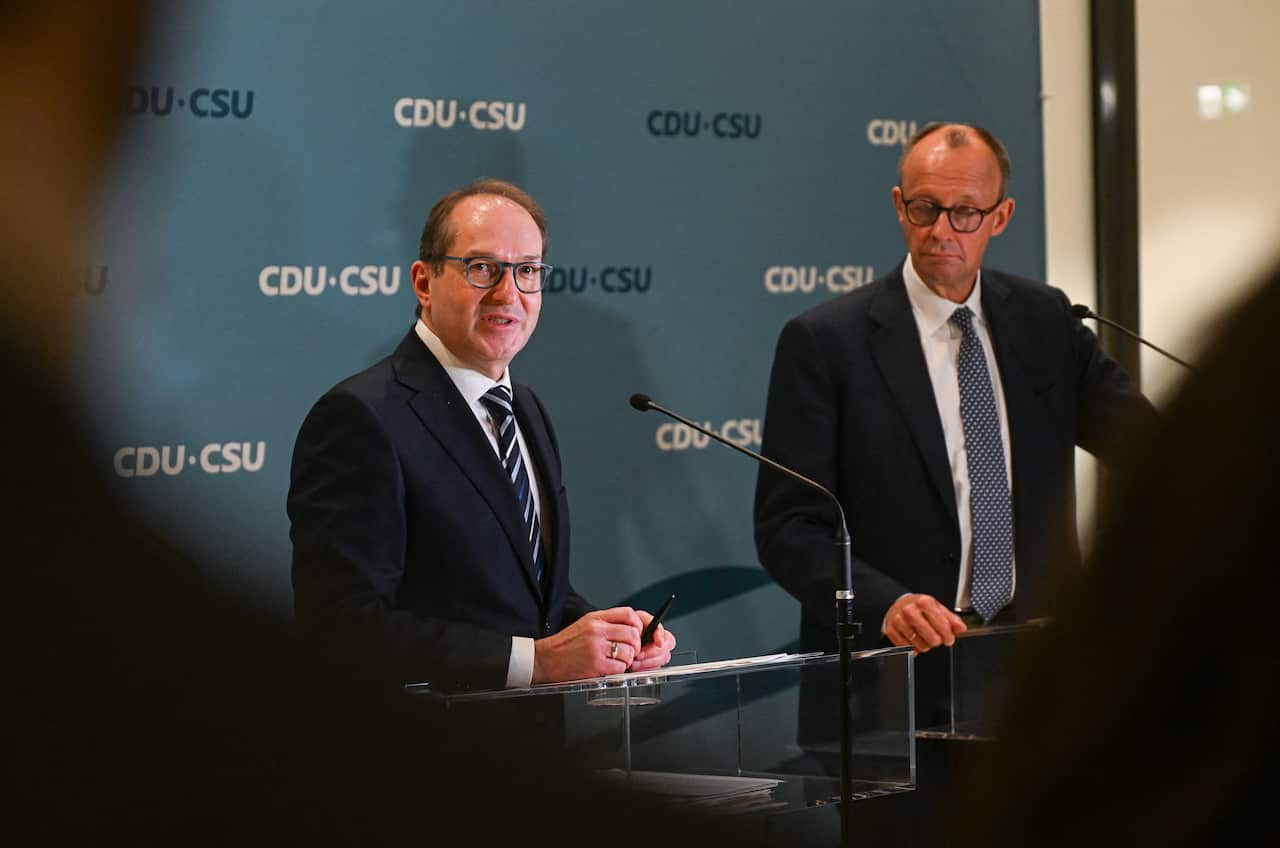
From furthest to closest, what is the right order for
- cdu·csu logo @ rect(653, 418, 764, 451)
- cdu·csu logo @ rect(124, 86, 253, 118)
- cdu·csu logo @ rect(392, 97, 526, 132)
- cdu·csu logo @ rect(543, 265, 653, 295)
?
cdu·csu logo @ rect(653, 418, 764, 451) < cdu·csu logo @ rect(543, 265, 653, 295) < cdu·csu logo @ rect(392, 97, 526, 132) < cdu·csu logo @ rect(124, 86, 253, 118)

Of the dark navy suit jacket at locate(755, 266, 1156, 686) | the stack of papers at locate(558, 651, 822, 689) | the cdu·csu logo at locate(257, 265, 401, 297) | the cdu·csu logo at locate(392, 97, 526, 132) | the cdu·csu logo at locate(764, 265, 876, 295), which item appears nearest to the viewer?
the stack of papers at locate(558, 651, 822, 689)

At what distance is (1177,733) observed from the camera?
13.2 inches

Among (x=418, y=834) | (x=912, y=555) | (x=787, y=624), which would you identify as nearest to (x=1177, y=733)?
(x=418, y=834)

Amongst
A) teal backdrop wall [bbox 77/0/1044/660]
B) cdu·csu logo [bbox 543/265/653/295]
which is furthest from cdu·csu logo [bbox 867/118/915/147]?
cdu·csu logo [bbox 543/265/653/295]

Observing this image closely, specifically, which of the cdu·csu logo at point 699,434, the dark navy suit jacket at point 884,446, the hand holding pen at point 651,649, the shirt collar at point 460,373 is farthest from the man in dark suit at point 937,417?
the cdu·csu logo at point 699,434

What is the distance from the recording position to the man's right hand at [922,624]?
2.91 meters

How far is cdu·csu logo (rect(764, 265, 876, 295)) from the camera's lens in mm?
4734

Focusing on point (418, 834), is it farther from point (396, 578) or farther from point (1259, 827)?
point (396, 578)

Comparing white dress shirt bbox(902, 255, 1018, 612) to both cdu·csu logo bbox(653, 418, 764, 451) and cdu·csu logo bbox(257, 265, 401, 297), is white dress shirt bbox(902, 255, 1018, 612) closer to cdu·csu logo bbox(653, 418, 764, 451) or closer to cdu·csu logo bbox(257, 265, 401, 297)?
cdu·csu logo bbox(653, 418, 764, 451)

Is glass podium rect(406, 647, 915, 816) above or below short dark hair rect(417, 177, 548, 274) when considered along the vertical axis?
below

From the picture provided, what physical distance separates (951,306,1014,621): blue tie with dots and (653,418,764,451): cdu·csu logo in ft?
3.30

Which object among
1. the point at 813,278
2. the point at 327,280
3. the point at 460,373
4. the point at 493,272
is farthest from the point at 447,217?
the point at 813,278

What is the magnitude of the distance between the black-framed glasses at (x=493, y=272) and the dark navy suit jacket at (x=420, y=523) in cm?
19

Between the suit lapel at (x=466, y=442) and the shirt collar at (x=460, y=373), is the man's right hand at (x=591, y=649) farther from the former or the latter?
the shirt collar at (x=460, y=373)
